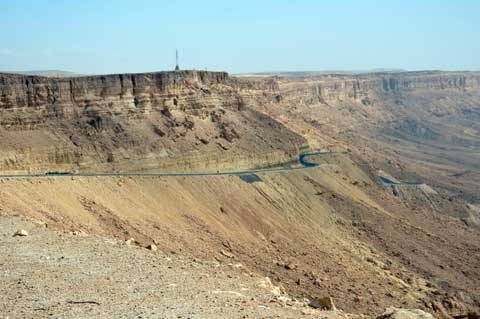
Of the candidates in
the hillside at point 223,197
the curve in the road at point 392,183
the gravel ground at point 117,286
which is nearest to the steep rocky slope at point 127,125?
the hillside at point 223,197

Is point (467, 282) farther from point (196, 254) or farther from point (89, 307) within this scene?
point (89, 307)

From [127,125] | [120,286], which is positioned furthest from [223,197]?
[120,286]

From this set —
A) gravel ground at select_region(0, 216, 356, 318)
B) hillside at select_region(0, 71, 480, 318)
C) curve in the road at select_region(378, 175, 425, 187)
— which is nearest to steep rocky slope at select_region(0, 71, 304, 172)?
hillside at select_region(0, 71, 480, 318)

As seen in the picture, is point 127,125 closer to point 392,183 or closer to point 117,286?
point 392,183

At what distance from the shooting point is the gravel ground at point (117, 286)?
59.6 feet

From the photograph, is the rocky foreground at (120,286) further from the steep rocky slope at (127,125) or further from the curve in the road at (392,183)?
the curve in the road at (392,183)

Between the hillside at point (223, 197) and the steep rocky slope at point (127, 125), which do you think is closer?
the hillside at point (223, 197)

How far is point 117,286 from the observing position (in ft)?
67.2

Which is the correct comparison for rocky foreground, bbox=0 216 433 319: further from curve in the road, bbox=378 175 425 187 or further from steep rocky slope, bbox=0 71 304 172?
curve in the road, bbox=378 175 425 187

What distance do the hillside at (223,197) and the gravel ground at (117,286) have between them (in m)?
10.6

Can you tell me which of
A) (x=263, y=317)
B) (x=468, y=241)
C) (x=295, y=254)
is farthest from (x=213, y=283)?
(x=468, y=241)

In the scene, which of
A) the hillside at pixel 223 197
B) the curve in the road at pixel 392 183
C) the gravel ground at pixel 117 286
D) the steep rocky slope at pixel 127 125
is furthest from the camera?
the curve in the road at pixel 392 183

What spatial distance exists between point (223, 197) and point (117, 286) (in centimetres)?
3595

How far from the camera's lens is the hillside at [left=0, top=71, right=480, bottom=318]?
143ft
